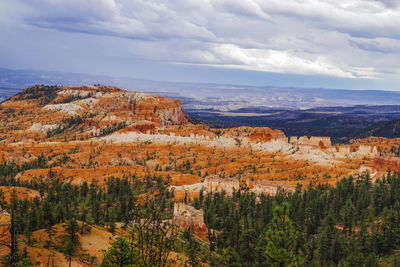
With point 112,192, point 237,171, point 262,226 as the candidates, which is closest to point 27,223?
point 262,226

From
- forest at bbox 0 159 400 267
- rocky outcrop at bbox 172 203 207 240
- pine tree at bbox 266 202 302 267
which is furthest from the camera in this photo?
rocky outcrop at bbox 172 203 207 240

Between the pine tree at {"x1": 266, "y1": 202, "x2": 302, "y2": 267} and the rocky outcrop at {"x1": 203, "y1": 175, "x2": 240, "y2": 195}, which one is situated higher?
the pine tree at {"x1": 266, "y1": 202, "x2": 302, "y2": 267}

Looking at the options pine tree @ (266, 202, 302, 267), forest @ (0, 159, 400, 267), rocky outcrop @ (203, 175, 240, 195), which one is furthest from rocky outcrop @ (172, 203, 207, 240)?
pine tree @ (266, 202, 302, 267)

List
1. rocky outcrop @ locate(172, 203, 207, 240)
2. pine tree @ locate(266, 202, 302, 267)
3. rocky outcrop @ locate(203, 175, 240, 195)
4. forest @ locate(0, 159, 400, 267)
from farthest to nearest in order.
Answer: rocky outcrop @ locate(203, 175, 240, 195)
rocky outcrop @ locate(172, 203, 207, 240)
forest @ locate(0, 159, 400, 267)
pine tree @ locate(266, 202, 302, 267)

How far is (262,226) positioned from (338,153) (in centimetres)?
9770

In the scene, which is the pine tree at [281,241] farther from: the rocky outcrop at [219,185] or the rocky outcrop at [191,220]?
the rocky outcrop at [219,185]

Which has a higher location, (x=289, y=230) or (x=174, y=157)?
(x=289, y=230)

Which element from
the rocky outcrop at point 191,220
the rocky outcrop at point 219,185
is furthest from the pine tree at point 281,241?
the rocky outcrop at point 219,185

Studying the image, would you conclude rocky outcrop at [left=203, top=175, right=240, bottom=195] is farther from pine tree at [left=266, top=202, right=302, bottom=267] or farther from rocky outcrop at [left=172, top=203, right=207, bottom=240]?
pine tree at [left=266, top=202, right=302, bottom=267]

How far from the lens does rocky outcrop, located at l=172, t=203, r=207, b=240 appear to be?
80.4 meters

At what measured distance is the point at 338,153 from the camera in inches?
6634

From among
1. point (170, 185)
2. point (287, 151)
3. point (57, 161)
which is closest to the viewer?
point (170, 185)

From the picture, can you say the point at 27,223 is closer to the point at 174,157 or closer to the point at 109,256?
the point at 109,256

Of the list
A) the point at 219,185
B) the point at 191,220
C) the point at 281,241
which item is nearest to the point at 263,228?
the point at 191,220
